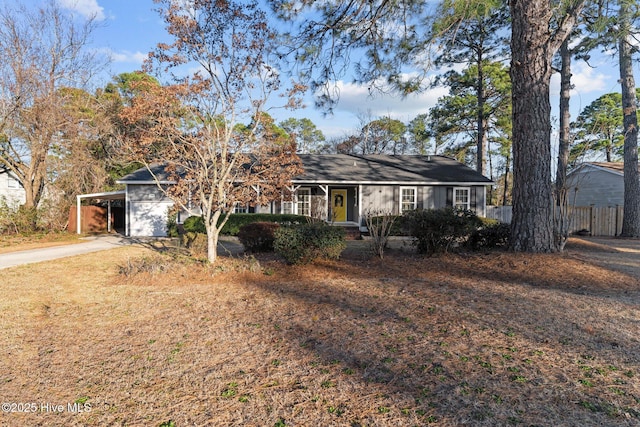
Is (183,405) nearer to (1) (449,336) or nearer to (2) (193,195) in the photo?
(1) (449,336)

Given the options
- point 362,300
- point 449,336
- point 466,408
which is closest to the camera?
point 466,408

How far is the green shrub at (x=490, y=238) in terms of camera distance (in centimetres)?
864

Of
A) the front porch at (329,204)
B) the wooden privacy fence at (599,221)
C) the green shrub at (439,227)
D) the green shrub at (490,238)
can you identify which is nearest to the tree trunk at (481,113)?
the wooden privacy fence at (599,221)

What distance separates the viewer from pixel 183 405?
2.49 metres

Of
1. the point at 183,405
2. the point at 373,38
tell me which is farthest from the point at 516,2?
the point at 183,405

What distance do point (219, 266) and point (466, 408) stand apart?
5.83 metres

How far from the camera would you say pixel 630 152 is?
1515 centimetres

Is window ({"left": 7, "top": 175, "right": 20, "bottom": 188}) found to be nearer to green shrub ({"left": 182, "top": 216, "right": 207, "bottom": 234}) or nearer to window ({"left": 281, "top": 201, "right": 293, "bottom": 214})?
green shrub ({"left": 182, "top": 216, "right": 207, "bottom": 234})

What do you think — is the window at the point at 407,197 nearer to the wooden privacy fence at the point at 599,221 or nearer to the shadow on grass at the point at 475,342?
the wooden privacy fence at the point at 599,221

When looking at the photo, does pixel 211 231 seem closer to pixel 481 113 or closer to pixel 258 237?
pixel 258 237

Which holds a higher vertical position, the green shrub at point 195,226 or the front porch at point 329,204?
the front porch at point 329,204

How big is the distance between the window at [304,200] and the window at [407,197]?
470cm

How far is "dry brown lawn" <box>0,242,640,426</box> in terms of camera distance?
239cm

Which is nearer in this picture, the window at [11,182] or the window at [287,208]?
the window at [287,208]
